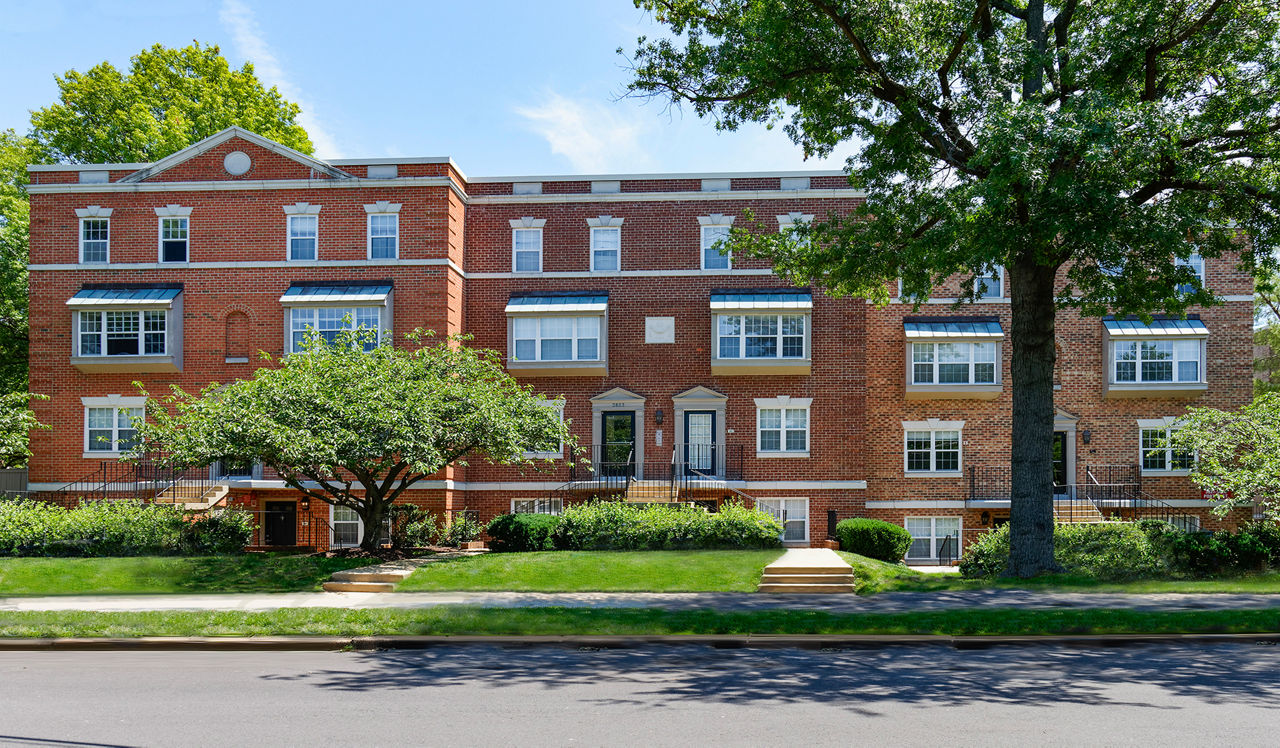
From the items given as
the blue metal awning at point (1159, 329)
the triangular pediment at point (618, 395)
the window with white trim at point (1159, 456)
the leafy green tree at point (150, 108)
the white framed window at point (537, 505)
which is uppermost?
the leafy green tree at point (150, 108)

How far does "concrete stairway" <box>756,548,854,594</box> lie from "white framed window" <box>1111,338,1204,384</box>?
15652 mm

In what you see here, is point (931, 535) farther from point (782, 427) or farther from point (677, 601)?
point (677, 601)

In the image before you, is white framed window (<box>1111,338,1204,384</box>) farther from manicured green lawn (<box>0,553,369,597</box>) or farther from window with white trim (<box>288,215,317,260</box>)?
window with white trim (<box>288,215,317,260</box>)

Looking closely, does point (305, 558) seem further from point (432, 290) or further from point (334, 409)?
point (432, 290)

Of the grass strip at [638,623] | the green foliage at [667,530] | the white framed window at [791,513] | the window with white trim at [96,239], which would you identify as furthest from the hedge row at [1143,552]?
the window with white trim at [96,239]

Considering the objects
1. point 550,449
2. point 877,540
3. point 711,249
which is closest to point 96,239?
point 550,449

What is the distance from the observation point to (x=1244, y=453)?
80.3 ft

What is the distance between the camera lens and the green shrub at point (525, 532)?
943 inches

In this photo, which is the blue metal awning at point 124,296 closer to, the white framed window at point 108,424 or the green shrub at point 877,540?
the white framed window at point 108,424

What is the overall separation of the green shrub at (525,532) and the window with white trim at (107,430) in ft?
43.0

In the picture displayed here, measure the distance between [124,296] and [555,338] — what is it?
12359 mm

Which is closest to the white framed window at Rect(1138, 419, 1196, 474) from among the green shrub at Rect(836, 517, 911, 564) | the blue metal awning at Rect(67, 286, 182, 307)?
the green shrub at Rect(836, 517, 911, 564)

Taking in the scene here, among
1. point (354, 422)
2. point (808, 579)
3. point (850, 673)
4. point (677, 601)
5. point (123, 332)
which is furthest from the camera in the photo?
point (123, 332)

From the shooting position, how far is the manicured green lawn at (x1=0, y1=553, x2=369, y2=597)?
20.0 meters
